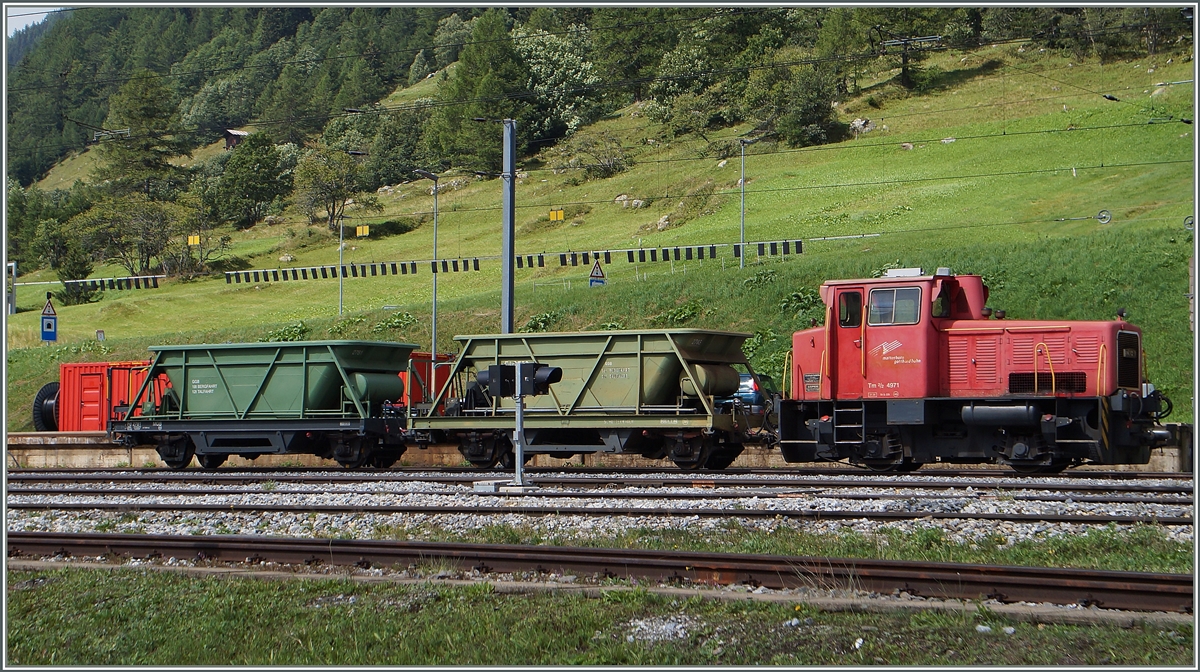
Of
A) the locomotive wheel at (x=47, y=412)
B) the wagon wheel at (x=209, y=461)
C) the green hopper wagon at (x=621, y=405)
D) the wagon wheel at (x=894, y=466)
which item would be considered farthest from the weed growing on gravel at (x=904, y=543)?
the locomotive wheel at (x=47, y=412)

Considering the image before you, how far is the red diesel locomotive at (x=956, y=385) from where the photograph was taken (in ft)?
48.7

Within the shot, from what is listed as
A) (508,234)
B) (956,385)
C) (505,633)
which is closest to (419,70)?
(508,234)

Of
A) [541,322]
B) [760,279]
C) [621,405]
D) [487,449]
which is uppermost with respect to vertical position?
[760,279]

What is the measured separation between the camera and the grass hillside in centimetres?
3472

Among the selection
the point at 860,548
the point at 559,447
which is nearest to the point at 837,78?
the point at 559,447

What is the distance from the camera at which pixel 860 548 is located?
980 cm

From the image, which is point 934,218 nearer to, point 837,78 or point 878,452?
point 837,78

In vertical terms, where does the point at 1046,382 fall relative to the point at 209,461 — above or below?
above

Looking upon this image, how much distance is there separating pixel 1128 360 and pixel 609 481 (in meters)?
8.13

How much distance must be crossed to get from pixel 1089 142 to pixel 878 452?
57.2m

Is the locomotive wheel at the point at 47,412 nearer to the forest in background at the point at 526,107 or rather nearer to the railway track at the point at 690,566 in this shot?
the railway track at the point at 690,566

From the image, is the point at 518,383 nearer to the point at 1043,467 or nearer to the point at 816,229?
the point at 1043,467

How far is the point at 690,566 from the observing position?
8.79 metres

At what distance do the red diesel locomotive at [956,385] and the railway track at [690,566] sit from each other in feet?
25.1
